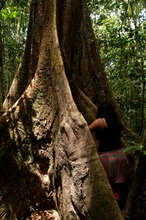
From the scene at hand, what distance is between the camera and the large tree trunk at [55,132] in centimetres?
208

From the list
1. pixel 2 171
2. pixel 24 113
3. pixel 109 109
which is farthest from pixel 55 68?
pixel 2 171

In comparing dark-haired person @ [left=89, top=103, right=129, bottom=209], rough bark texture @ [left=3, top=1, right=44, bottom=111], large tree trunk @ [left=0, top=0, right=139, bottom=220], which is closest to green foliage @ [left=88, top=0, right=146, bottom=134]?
large tree trunk @ [left=0, top=0, right=139, bottom=220]

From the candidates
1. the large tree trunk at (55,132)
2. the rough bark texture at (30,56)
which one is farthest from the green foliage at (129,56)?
the rough bark texture at (30,56)

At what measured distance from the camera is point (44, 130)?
10.1 ft

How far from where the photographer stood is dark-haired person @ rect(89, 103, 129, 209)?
259 centimetres

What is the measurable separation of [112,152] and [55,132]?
30.9 inches

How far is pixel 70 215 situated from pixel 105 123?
1.15 m

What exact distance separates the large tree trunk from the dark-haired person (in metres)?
0.41

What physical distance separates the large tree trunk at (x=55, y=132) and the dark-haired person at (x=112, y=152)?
414 mm

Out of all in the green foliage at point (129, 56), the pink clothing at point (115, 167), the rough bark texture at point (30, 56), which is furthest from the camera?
the green foliage at point (129, 56)

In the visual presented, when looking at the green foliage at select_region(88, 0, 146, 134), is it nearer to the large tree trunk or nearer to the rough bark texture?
the large tree trunk

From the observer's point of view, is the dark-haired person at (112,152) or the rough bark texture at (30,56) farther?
the rough bark texture at (30,56)

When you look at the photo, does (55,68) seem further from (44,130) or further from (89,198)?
(89,198)

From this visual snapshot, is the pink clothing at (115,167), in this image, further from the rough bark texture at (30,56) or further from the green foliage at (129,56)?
the green foliage at (129,56)
